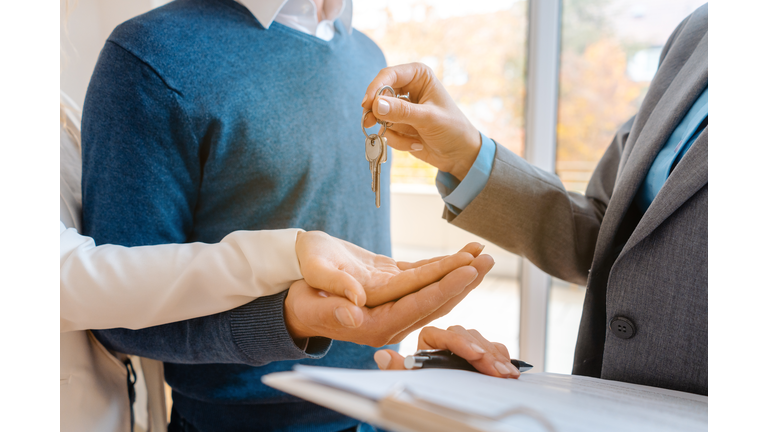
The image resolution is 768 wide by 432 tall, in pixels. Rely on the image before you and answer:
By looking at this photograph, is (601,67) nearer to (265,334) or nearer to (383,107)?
(383,107)

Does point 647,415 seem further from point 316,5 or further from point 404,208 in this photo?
point 404,208

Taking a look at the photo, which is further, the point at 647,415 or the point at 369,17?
the point at 369,17

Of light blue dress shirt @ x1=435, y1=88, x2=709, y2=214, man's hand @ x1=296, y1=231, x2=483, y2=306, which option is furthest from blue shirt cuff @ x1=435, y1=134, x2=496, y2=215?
man's hand @ x1=296, y1=231, x2=483, y2=306

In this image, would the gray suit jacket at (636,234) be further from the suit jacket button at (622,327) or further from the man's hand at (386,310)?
the man's hand at (386,310)

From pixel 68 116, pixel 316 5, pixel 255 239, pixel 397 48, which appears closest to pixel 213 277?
pixel 255 239

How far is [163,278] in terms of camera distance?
2.04 ft

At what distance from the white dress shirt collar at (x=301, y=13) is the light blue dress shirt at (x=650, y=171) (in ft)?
1.42

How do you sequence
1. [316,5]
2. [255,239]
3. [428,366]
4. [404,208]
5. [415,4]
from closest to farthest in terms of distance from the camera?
[428,366] < [255,239] < [316,5] < [415,4] < [404,208]

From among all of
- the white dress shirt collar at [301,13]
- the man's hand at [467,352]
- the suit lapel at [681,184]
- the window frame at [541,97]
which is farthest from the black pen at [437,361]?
the window frame at [541,97]

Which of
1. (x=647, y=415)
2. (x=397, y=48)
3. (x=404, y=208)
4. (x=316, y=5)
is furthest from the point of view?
(x=404, y=208)

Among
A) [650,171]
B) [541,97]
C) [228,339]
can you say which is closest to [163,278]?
[228,339]

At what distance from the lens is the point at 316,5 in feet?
2.99

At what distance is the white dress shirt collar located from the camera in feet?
2.71

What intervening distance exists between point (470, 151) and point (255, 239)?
1.39 ft
